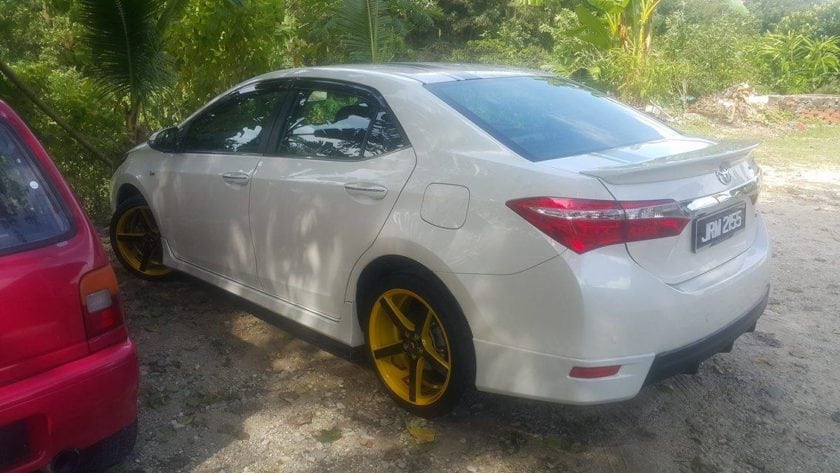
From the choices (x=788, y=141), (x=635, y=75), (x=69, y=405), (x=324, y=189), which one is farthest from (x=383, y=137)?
(x=788, y=141)

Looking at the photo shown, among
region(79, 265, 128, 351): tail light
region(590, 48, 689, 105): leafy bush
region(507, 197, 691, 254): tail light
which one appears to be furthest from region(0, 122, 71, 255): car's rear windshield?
region(590, 48, 689, 105): leafy bush

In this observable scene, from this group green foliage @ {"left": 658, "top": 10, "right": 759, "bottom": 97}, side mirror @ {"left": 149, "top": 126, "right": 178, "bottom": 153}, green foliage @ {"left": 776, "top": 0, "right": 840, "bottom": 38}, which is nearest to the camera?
side mirror @ {"left": 149, "top": 126, "right": 178, "bottom": 153}

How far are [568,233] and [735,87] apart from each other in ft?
47.2

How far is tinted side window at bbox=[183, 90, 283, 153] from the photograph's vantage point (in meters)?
4.26

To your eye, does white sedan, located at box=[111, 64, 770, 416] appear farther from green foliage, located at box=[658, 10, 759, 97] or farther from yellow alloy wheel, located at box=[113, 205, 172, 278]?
green foliage, located at box=[658, 10, 759, 97]

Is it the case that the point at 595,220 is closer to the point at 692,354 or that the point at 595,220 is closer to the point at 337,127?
the point at 692,354

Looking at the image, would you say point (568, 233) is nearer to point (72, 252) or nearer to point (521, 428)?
point (521, 428)

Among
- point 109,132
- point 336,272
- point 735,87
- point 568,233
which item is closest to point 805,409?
point 568,233

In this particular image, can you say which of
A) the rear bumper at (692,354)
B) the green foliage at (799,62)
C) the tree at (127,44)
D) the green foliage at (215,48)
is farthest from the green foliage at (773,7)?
the rear bumper at (692,354)

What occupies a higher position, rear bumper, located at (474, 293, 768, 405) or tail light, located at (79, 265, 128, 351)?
tail light, located at (79, 265, 128, 351)

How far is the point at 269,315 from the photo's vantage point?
484cm

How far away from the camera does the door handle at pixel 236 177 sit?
163 inches

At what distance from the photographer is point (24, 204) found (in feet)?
8.45

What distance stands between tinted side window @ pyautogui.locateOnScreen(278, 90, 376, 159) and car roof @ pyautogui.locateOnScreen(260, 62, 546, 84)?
19 cm
